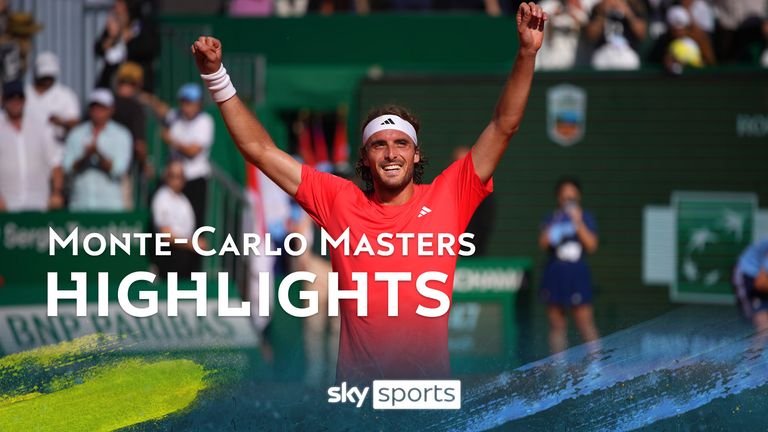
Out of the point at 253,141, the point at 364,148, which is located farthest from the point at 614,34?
the point at 253,141

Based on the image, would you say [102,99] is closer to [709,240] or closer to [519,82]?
[709,240]

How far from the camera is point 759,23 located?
12758 millimetres

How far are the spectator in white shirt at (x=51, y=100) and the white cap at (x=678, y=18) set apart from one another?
5.97 meters

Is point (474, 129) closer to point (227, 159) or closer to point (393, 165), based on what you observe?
point (227, 159)

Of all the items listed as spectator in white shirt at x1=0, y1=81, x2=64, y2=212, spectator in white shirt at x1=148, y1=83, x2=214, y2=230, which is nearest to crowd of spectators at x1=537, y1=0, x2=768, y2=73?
spectator in white shirt at x1=148, y1=83, x2=214, y2=230

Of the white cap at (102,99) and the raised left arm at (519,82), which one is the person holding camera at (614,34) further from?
the raised left arm at (519,82)

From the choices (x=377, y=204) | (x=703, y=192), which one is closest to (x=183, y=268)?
(x=377, y=204)

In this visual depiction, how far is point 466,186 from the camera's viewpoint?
4.85 m

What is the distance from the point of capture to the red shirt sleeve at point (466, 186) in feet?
15.8

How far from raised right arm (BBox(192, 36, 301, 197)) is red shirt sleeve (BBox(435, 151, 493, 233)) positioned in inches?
23.9

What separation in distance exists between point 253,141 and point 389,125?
53 centimetres

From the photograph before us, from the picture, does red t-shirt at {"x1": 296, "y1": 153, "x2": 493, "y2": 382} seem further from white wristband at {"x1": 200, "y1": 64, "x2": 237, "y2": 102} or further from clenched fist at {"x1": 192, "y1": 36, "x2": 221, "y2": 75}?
clenched fist at {"x1": 192, "y1": 36, "x2": 221, "y2": 75}

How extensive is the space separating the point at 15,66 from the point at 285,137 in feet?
10.3

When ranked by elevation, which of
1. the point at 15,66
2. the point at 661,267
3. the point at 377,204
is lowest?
the point at 661,267
